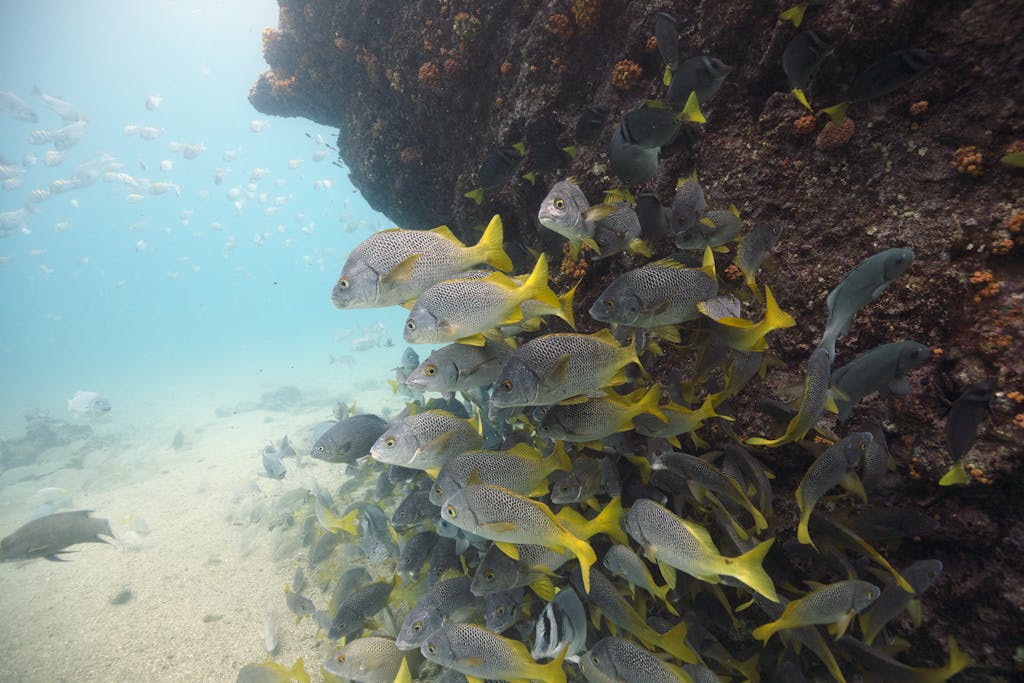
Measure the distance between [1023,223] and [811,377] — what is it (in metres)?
1.69

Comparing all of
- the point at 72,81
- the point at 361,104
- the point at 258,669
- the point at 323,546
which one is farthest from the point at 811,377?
the point at 72,81

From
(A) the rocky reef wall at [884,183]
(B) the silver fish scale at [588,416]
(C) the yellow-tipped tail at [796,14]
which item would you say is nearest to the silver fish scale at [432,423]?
(B) the silver fish scale at [588,416]

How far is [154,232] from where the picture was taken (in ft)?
477

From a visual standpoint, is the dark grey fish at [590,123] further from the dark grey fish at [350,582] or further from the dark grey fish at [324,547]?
the dark grey fish at [324,547]

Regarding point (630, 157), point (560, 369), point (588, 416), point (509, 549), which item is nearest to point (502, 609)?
point (509, 549)

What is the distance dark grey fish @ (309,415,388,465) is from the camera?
3.44 meters

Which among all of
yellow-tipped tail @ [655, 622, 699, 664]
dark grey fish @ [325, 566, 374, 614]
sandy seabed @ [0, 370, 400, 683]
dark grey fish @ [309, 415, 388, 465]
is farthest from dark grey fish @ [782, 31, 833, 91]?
sandy seabed @ [0, 370, 400, 683]

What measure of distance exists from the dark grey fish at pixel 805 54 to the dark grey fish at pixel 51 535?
28.6 ft

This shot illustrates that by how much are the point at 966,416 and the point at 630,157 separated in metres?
2.33

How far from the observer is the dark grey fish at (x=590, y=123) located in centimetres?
392

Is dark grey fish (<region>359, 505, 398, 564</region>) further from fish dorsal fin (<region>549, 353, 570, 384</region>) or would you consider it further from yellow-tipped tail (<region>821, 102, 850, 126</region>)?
yellow-tipped tail (<region>821, 102, 850, 126</region>)

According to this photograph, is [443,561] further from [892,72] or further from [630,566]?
[892,72]

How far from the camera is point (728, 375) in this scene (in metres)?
2.51

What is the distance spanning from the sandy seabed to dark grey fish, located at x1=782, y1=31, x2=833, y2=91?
6.47 m
